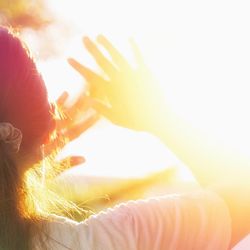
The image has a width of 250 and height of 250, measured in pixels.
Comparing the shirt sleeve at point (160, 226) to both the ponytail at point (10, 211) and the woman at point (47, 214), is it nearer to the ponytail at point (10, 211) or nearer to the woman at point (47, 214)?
the woman at point (47, 214)

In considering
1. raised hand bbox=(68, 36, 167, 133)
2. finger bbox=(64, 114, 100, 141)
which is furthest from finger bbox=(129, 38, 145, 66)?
finger bbox=(64, 114, 100, 141)

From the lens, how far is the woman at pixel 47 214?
1.56 m

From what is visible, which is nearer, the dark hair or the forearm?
the dark hair

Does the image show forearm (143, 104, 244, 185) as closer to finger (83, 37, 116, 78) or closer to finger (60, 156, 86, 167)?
finger (83, 37, 116, 78)

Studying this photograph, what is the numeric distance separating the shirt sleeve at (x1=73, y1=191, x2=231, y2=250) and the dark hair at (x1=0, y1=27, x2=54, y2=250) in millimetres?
149

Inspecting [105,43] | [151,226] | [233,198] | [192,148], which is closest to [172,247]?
[151,226]

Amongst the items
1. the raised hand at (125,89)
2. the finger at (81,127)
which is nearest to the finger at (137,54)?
the raised hand at (125,89)

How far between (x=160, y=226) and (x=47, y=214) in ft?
0.88

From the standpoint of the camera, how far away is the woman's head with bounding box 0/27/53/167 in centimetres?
153

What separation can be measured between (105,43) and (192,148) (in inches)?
16.8

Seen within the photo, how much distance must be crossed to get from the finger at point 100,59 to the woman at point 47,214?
1.24 ft

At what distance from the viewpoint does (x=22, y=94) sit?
154 cm

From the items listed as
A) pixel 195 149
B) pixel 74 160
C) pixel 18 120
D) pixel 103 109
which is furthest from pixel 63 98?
pixel 18 120

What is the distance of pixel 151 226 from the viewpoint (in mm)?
1596
